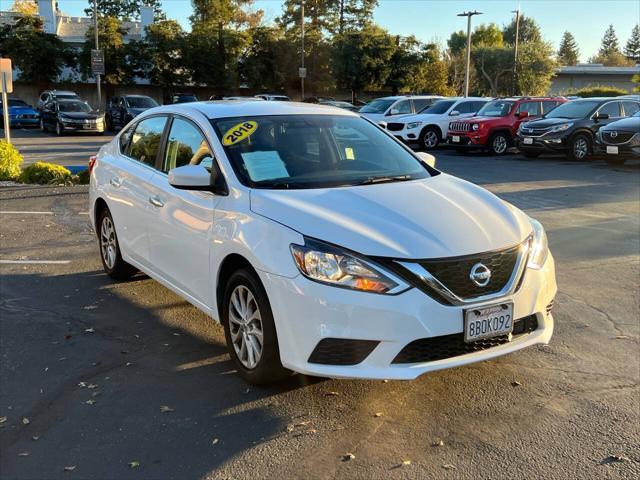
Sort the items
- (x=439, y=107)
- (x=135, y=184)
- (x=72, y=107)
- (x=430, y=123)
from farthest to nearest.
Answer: (x=72, y=107) → (x=439, y=107) → (x=430, y=123) → (x=135, y=184)

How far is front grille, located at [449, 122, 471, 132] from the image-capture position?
1995 cm

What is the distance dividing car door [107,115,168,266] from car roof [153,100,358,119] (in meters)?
0.33

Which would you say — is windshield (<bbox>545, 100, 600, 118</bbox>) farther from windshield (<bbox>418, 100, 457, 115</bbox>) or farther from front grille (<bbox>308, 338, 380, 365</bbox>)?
front grille (<bbox>308, 338, 380, 365</bbox>)

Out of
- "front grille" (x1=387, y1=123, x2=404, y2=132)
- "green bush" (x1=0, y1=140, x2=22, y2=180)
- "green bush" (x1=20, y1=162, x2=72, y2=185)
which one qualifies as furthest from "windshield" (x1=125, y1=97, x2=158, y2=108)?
"green bush" (x1=20, y1=162, x2=72, y2=185)

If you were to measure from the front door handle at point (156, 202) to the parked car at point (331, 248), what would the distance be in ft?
0.05

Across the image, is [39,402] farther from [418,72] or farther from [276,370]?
[418,72]

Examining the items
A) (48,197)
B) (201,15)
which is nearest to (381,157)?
(48,197)

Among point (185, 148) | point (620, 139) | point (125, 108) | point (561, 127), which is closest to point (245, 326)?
point (185, 148)

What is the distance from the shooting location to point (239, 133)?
4590 mm

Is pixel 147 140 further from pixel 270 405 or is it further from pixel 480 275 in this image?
pixel 480 275

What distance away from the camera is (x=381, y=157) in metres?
4.94

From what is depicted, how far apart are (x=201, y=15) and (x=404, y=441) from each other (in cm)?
4847

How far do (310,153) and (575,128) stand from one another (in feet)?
49.6

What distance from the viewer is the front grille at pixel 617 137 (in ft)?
53.0
